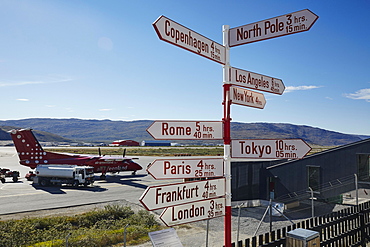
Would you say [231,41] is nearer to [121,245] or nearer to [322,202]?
[121,245]

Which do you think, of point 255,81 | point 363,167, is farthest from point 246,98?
point 363,167

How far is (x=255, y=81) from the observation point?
4.71m

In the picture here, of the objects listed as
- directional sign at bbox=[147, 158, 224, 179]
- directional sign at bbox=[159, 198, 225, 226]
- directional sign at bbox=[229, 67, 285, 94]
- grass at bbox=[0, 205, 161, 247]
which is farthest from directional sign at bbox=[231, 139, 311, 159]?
grass at bbox=[0, 205, 161, 247]

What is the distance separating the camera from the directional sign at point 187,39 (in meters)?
3.64

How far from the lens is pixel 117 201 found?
19.2 metres

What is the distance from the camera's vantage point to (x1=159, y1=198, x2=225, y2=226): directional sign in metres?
3.76

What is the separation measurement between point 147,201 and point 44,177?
25.8 meters

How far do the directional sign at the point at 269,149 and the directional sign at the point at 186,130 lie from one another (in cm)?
37

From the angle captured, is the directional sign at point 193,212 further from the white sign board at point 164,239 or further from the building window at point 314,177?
the building window at point 314,177

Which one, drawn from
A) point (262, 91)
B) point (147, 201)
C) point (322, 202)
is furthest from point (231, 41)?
point (322, 202)

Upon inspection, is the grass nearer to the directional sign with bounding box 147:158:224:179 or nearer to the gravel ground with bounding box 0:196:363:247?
the gravel ground with bounding box 0:196:363:247

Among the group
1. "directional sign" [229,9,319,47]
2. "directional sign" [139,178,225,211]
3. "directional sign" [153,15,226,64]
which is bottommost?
"directional sign" [139,178,225,211]

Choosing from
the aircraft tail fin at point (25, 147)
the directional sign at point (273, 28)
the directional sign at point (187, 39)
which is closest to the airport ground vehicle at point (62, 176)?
the aircraft tail fin at point (25, 147)

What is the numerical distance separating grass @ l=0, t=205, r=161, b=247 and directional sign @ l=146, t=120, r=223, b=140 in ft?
24.6
